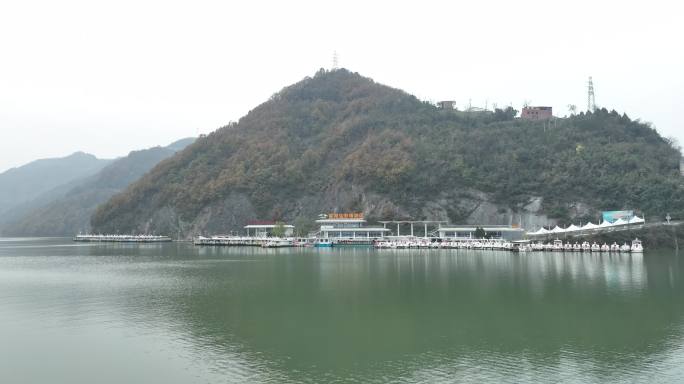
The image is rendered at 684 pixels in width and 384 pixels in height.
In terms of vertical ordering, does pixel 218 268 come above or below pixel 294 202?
below

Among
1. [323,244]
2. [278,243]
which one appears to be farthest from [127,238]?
[323,244]

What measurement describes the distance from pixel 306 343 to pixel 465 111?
131m

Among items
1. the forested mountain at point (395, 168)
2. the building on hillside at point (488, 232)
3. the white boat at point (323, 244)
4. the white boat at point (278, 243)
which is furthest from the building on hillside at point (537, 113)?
the white boat at point (278, 243)

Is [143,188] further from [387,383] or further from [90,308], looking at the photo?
[387,383]

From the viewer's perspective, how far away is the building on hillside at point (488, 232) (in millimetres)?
94438

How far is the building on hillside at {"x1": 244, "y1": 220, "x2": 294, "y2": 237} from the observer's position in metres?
110

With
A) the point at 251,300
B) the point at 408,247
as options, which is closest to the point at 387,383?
the point at 251,300

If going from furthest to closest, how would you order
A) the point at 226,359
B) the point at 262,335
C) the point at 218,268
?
the point at 218,268
the point at 262,335
the point at 226,359

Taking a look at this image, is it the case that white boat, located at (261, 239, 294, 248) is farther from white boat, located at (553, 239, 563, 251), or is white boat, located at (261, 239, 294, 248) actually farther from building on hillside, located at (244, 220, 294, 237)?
white boat, located at (553, 239, 563, 251)

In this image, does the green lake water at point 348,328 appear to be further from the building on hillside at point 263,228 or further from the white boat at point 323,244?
the building on hillside at point 263,228

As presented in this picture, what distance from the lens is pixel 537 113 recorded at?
136 metres

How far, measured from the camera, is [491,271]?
50.8 m

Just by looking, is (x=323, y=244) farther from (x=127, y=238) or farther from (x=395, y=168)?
(x=127, y=238)

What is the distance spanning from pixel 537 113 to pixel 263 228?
72370 millimetres
